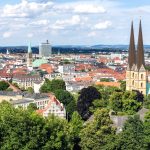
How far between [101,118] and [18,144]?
8.28m

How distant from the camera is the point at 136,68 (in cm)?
8269

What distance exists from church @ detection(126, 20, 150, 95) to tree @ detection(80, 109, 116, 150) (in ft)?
125

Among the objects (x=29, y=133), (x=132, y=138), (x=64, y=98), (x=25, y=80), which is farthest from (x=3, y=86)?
(x=132, y=138)

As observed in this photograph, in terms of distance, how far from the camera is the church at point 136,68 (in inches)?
3164

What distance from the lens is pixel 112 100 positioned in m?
66.0

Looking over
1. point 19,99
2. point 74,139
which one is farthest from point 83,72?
point 74,139

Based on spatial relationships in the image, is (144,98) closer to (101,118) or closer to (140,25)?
(140,25)

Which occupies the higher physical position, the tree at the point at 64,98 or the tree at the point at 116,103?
the tree at the point at 116,103

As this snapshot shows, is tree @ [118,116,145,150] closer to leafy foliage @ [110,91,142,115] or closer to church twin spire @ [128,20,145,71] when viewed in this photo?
leafy foliage @ [110,91,142,115]

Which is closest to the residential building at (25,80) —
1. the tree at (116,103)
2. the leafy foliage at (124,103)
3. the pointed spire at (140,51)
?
the pointed spire at (140,51)

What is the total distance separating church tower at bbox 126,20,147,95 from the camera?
80.4 m

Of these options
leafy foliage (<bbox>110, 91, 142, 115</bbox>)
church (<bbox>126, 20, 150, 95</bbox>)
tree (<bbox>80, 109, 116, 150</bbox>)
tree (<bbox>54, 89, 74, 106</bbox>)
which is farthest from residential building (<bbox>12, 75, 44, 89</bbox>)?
tree (<bbox>80, 109, 116, 150</bbox>)

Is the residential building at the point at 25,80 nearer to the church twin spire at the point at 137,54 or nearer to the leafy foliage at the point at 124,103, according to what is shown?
the church twin spire at the point at 137,54

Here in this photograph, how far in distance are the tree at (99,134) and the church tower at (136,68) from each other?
3809 cm
